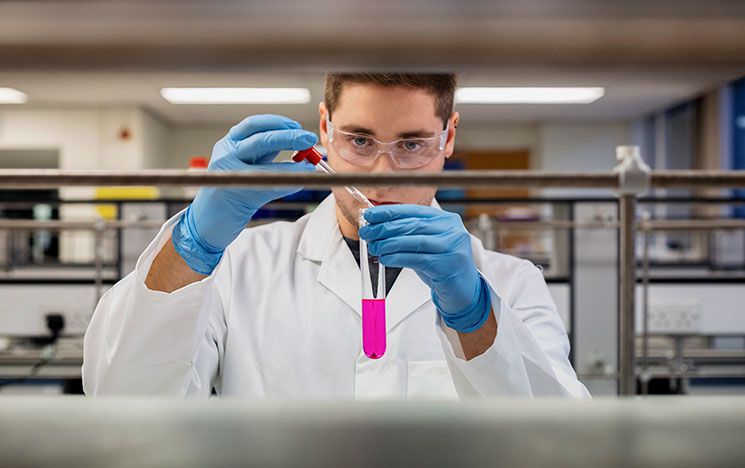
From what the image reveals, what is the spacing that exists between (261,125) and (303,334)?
0.45 metres

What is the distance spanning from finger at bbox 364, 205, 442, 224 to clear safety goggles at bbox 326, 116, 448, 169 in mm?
217

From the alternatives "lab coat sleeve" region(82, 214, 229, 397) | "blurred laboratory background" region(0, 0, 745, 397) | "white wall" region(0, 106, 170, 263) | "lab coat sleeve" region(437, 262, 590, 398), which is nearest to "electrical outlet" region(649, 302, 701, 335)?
"blurred laboratory background" region(0, 0, 745, 397)

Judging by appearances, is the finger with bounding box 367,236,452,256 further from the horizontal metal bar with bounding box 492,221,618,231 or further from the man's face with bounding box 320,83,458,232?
the horizontal metal bar with bounding box 492,221,618,231

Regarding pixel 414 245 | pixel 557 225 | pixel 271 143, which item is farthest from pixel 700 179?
pixel 557 225

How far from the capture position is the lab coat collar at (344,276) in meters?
1.29

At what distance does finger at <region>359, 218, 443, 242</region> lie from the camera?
0.94m

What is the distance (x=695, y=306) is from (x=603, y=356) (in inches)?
16.6

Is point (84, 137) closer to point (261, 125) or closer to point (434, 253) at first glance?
point (261, 125)

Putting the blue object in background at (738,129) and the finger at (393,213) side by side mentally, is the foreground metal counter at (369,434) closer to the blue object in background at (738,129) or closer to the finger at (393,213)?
the finger at (393,213)

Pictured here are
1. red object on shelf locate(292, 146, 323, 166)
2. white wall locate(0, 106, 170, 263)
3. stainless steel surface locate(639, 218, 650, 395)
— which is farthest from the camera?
white wall locate(0, 106, 170, 263)

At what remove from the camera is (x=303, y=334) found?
4.17 feet
